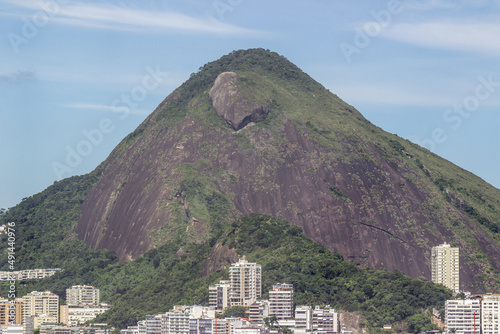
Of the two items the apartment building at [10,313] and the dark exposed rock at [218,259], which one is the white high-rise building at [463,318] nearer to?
the dark exposed rock at [218,259]

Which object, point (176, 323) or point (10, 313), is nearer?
point (176, 323)

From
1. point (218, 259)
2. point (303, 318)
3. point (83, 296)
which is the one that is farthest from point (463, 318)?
point (83, 296)

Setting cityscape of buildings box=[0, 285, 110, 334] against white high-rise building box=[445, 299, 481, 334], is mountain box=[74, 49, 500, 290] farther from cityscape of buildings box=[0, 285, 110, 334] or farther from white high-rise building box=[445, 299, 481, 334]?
white high-rise building box=[445, 299, 481, 334]

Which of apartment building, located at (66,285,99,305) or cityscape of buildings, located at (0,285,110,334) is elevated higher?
apartment building, located at (66,285,99,305)

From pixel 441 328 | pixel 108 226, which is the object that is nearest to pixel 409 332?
pixel 441 328

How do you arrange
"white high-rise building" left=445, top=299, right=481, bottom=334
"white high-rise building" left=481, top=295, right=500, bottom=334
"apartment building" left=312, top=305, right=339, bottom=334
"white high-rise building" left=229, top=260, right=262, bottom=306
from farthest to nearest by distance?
"white high-rise building" left=229, top=260, right=262, bottom=306, "white high-rise building" left=445, top=299, right=481, bottom=334, "apartment building" left=312, top=305, right=339, bottom=334, "white high-rise building" left=481, top=295, right=500, bottom=334

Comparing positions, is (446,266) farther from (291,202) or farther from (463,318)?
(291,202)

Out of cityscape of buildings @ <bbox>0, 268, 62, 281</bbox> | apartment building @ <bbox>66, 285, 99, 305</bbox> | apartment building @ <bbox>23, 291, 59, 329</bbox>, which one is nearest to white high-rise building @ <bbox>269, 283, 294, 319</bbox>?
apartment building @ <bbox>23, 291, 59, 329</bbox>
